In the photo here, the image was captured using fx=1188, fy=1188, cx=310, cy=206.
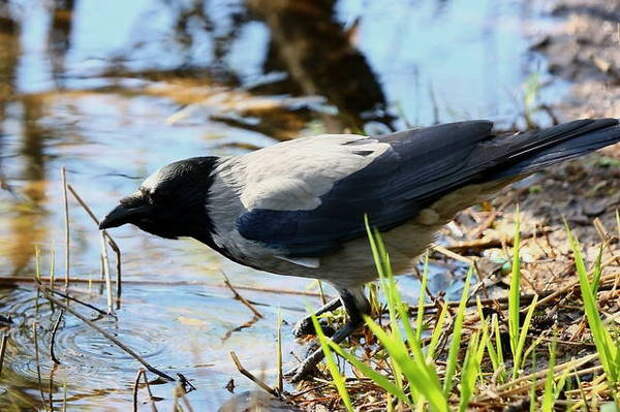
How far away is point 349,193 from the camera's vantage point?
4.89m

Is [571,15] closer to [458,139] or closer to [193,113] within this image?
[193,113]

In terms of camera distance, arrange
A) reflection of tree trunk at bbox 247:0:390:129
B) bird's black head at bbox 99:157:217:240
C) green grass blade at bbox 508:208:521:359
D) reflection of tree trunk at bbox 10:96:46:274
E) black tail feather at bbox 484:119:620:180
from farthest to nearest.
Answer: reflection of tree trunk at bbox 247:0:390:129 → reflection of tree trunk at bbox 10:96:46:274 → bird's black head at bbox 99:157:217:240 → black tail feather at bbox 484:119:620:180 → green grass blade at bbox 508:208:521:359

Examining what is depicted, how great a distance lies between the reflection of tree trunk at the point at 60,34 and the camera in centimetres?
923

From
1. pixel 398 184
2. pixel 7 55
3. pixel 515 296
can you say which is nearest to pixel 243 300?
pixel 398 184

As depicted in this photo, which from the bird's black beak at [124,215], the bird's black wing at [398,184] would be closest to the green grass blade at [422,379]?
the bird's black wing at [398,184]

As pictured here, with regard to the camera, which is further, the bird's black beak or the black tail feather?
the bird's black beak

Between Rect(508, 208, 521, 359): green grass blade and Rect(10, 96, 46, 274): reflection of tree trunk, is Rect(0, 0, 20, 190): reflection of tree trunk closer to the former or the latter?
Rect(10, 96, 46, 274): reflection of tree trunk

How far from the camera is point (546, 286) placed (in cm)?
518

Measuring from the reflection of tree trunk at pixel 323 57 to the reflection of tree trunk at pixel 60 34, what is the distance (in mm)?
1604

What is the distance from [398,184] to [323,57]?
4.78m

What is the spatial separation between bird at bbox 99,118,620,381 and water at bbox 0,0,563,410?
0.49 meters

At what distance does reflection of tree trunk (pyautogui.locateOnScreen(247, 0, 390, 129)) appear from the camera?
8617mm

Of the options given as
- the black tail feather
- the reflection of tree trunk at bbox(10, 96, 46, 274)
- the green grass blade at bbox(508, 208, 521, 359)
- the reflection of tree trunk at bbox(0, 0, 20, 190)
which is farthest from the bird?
the reflection of tree trunk at bbox(0, 0, 20, 190)

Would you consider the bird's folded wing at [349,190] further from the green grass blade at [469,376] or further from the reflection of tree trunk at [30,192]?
the reflection of tree trunk at [30,192]
